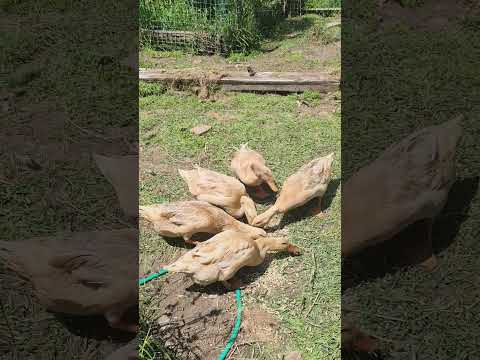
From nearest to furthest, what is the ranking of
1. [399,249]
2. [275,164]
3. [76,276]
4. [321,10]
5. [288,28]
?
[76,276]
[399,249]
[275,164]
[288,28]
[321,10]

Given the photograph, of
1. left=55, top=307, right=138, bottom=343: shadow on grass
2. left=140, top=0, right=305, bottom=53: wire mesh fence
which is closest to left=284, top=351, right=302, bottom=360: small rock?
left=55, top=307, right=138, bottom=343: shadow on grass

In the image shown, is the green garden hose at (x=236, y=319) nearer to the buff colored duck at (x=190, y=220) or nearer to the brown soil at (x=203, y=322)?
the brown soil at (x=203, y=322)

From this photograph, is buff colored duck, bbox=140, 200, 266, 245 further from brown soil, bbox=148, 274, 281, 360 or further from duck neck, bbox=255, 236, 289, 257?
brown soil, bbox=148, 274, 281, 360

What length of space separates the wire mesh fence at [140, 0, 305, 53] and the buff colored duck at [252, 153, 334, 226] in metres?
2.88

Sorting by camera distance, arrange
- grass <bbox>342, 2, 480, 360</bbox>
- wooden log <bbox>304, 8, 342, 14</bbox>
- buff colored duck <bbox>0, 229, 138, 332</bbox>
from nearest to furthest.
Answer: buff colored duck <bbox>0, 229, 138, 332</bbox> → grass <bbox>342, 2, 480, 360</bbox> → wooden log <bbox>304, 8, 342, 14</bbox>

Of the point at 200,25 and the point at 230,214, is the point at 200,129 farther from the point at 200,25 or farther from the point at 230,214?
the point at 200,25

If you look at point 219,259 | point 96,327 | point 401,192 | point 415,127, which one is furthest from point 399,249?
point 96,327

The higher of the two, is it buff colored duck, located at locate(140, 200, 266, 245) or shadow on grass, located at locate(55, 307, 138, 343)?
buff colored duck, located at locate(140, 200, 266, 245)

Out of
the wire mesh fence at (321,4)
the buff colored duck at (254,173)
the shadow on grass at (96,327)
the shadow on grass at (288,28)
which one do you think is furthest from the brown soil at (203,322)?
the wire mesh fence at (321,4)

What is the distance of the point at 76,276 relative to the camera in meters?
2.02

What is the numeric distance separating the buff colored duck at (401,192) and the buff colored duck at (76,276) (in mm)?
1114

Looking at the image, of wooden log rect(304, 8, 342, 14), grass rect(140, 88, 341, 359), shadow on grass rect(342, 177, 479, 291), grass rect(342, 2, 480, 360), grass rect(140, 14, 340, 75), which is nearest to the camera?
grass rect(342, 2, 480, 360)

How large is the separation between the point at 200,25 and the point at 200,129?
2.11 metres

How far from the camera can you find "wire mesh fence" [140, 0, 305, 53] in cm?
535
